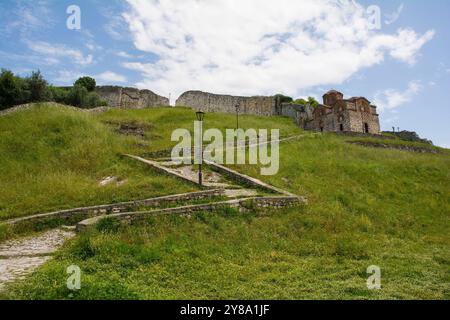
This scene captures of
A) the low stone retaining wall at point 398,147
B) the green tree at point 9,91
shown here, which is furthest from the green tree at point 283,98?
the green tree at point 9,91

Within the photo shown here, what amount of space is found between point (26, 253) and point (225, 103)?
45.0m

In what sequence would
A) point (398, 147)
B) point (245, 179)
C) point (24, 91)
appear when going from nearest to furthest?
point (245, 179) < point (24, 91) < point (398, 147)

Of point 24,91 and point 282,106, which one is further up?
point 282,106

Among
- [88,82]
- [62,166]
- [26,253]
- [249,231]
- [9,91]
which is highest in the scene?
[88,82]

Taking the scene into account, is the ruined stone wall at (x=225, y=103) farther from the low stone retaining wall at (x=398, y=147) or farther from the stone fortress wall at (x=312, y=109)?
the low stone retaining wall at (x=398, y=147)

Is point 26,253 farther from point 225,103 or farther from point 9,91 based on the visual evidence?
point 225,103

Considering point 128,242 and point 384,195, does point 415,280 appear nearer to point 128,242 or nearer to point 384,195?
point 128,242

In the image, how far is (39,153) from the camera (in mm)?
19016

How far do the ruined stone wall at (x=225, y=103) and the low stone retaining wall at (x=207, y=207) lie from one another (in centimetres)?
3848

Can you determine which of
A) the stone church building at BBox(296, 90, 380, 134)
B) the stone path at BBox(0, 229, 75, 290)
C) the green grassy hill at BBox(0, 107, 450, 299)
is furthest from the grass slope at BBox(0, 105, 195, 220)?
the stone church building at BBox(296, 90, 380, 134)

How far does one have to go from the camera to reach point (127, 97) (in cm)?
4644

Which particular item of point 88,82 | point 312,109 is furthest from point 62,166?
point 312,109

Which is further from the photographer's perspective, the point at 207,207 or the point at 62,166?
the point at 62,166
